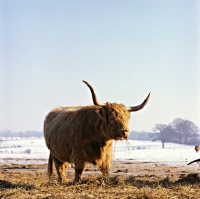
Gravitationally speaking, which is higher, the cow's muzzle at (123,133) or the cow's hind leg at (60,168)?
the cow's muzzle at (123,133)

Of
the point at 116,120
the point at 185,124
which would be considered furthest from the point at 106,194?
the point at 185,124

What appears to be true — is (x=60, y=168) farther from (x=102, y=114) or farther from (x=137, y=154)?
(x=137, y=154)

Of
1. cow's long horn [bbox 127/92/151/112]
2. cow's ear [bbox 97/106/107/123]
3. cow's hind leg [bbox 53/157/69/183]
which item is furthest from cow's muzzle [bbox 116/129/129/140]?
cow's hind leg [bbox 53/157/69/183]

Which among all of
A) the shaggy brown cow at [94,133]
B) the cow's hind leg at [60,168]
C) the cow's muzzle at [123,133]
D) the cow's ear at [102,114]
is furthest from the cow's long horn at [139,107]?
the cow's hind leg at [60,168]

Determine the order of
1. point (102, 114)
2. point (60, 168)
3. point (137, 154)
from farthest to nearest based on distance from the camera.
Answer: point (137, 154) → point (60, 168) → point (102, 114)

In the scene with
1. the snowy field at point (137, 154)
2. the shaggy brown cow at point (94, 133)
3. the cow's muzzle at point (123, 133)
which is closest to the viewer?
the cow's muzzle at point (123, 133)

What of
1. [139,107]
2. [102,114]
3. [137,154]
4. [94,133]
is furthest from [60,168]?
[137,154]

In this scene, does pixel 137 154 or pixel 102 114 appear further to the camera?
pixel 137 154

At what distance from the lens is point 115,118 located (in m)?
8.39

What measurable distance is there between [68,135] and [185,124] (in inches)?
1408

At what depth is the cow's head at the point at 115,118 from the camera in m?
8.27

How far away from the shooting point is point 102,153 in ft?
28.8

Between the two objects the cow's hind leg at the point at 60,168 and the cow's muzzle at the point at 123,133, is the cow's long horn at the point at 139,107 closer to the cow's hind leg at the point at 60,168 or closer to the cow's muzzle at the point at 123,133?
the cow's muzzle at the point at 123,133

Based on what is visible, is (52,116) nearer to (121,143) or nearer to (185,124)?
(121,143)
